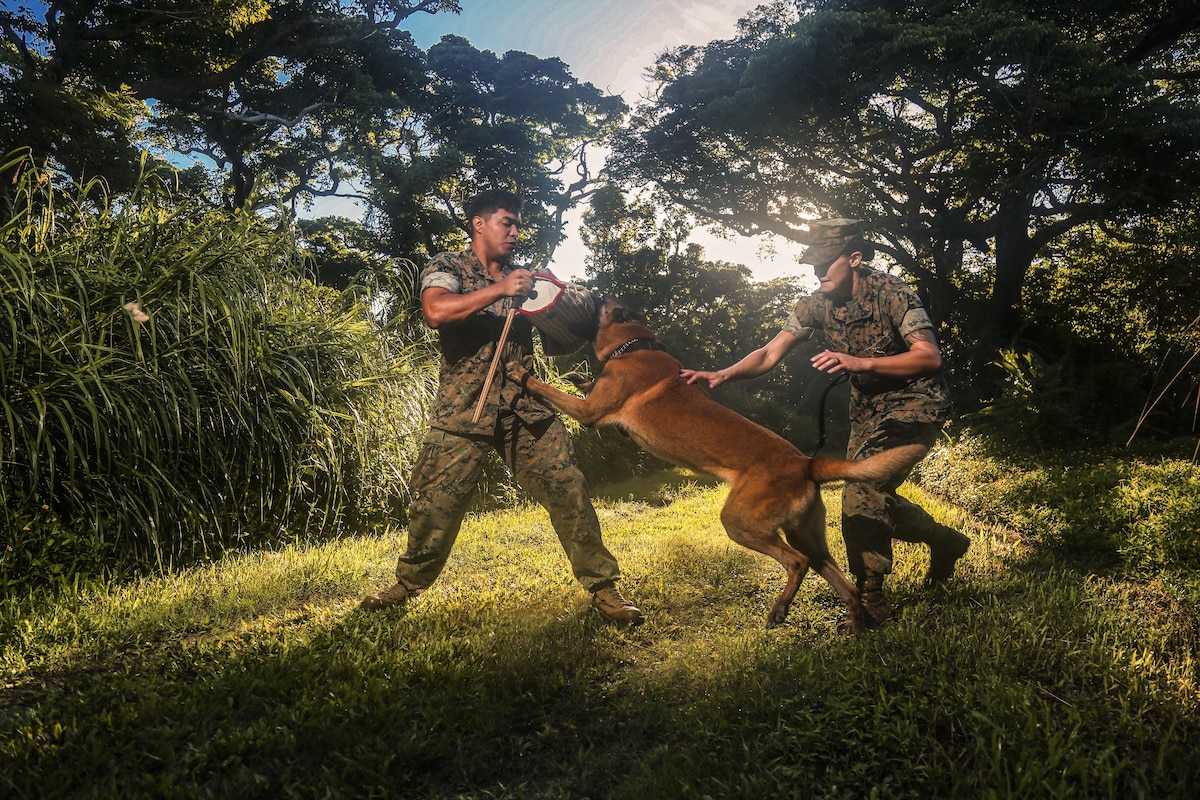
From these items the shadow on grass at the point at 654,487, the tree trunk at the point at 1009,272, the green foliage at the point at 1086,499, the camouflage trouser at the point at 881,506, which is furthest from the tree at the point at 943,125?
the camouflage trouser at the point at 881,506

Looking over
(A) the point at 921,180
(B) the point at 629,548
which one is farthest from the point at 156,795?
(A) the point at 921,180

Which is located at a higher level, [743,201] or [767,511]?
[743,201]

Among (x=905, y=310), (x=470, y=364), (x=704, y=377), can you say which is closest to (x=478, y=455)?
(x=470, y=364)

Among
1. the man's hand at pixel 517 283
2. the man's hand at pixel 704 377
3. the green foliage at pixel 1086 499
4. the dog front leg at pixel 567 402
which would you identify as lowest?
the green foliage at pixel 1086 499

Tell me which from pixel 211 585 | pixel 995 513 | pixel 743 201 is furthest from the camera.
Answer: pixel 743 201

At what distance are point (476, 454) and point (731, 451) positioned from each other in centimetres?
129

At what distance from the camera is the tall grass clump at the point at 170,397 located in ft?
12.1

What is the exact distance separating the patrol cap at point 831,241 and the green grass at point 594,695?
181 centimetres

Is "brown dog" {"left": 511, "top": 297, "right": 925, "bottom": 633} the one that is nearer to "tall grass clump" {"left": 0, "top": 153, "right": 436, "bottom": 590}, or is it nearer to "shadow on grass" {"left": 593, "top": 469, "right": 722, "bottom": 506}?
"tall grass clump" {"left": 0, "top": 153, "right": 436, "bottom": 590}

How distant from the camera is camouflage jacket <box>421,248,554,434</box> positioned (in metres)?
3.51

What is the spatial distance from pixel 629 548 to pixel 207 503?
2872 millimetres

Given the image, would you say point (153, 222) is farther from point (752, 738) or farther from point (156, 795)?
point (752, 738)

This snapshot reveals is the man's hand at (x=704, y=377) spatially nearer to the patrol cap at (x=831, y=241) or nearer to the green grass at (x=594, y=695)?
the patrol cap at (x=831, y=241)

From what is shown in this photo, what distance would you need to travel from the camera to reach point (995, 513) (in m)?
7.07
